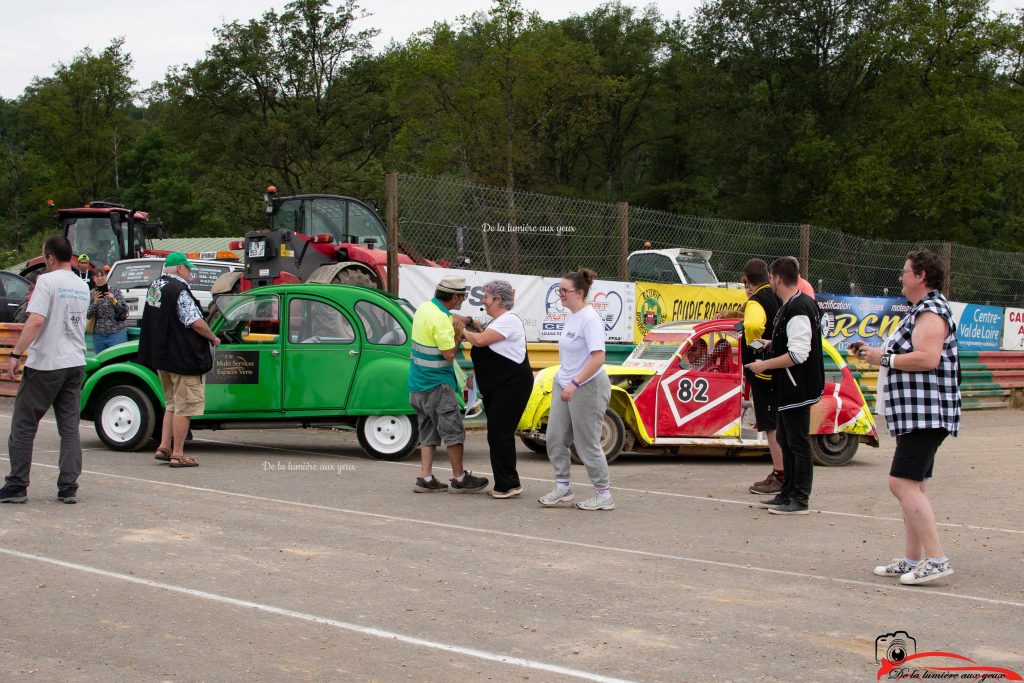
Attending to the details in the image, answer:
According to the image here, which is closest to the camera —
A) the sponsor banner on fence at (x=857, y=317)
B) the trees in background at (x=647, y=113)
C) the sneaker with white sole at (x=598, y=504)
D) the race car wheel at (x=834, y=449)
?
the sneaker with white sole at (x=598, y=504)

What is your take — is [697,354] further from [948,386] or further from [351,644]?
[351,644]

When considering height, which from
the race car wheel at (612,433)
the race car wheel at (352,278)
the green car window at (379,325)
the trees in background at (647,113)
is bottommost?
the race car wheel at (612,433)

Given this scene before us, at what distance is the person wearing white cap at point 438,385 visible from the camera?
916 centimetres

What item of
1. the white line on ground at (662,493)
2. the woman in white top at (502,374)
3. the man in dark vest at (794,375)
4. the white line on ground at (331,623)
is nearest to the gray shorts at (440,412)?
the woman in white top at (502,374)

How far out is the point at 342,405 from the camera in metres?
11.2

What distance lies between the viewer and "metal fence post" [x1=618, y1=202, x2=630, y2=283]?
52.4ft

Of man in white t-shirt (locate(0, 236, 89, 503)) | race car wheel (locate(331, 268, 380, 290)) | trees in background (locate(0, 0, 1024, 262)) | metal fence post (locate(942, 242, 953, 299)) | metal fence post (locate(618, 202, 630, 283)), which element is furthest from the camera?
trees in background (locate(0, 0, 1024, 262))

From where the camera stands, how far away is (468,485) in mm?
9305

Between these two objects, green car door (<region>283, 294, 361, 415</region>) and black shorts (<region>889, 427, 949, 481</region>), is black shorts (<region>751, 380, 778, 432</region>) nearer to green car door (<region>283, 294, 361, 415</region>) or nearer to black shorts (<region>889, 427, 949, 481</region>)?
black shorts (<region>889, 427, 949, 481</region>)

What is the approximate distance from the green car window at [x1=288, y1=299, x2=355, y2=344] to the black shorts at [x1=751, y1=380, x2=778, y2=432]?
418 cm

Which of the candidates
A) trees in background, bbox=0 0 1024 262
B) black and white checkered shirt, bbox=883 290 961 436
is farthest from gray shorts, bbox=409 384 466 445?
trees in background, bbox=0 0 1024 262

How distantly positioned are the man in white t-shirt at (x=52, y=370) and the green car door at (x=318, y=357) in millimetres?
3147

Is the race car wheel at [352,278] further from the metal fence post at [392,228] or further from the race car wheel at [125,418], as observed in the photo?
the race car wheel at [125,418]

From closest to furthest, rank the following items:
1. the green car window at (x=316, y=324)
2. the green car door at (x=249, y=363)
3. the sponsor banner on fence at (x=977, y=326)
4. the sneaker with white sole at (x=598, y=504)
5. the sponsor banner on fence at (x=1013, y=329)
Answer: the sneaker with white sole at (x=598, y=504) → the green car door at (x=249, y=363) → the green car window at (x=316, y=324) → the sponsor banner on fence at (x=977, y=326) → the sponsor banner on fence at (x=1013, y=329)
